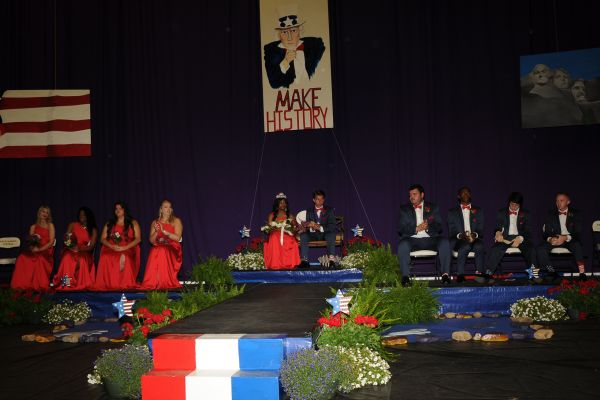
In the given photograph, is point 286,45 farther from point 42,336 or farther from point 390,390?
point 390,390

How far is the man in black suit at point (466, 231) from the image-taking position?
6.72 m

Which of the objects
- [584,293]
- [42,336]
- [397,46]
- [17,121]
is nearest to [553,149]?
Result: [397,46]

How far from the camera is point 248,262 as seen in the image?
7.75 meters

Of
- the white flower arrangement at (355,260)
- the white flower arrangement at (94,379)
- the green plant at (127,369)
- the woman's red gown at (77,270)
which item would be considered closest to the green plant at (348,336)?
the green plant at (127,369)

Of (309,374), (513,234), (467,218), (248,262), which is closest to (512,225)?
(513,234)

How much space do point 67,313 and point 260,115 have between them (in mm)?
4196

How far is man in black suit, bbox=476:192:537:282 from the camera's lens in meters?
6.75

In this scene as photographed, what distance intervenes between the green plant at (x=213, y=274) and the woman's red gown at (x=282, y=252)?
0.82m

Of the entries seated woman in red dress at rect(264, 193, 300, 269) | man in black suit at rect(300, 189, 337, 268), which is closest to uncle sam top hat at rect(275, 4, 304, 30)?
man in black suit at rect(300, 189, 337, 268)

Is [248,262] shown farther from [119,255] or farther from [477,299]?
[477,299]

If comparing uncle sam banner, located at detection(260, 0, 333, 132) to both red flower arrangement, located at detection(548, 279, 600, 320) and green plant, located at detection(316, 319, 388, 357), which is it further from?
green plant, located at detection(316, 319, 388, 357)

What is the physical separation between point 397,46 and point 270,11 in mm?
2009

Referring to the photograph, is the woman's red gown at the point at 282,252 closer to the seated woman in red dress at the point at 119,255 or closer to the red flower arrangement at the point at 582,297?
the seated woman in red dress at the point at 119,255

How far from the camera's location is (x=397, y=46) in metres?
8.66
